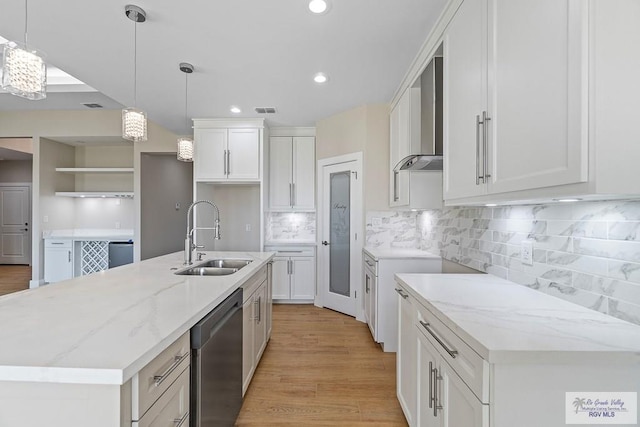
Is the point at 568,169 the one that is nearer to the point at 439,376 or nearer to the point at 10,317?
the point at 439,376

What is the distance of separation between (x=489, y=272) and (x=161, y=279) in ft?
6.92

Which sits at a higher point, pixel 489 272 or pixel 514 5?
pixel 514 5

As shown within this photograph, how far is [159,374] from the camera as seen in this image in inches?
44.0

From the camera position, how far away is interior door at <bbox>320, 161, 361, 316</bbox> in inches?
172

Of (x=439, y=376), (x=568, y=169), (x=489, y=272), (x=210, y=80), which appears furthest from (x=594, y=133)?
(x=210, y=80)

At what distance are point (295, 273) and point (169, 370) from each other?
387cm

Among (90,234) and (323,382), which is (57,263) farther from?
(323,382)

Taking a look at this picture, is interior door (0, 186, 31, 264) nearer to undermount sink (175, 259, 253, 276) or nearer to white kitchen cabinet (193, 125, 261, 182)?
white kitchen cabinet (193, 125, 261, 182)

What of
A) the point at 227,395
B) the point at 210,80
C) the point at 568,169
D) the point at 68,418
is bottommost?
the point at 227,395

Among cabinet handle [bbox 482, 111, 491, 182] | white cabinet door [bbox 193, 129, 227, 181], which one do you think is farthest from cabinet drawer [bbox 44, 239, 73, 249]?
cabinet handle [bbox 482, 111, 491, 182]

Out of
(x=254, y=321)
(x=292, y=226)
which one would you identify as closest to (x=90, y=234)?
(x=292, y=226)

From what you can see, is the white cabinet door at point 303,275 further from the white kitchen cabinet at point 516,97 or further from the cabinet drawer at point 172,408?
the cabinet drawer at point 172,408

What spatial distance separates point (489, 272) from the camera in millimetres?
2195

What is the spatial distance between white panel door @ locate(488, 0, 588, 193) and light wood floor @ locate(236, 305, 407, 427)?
5.74 feet
